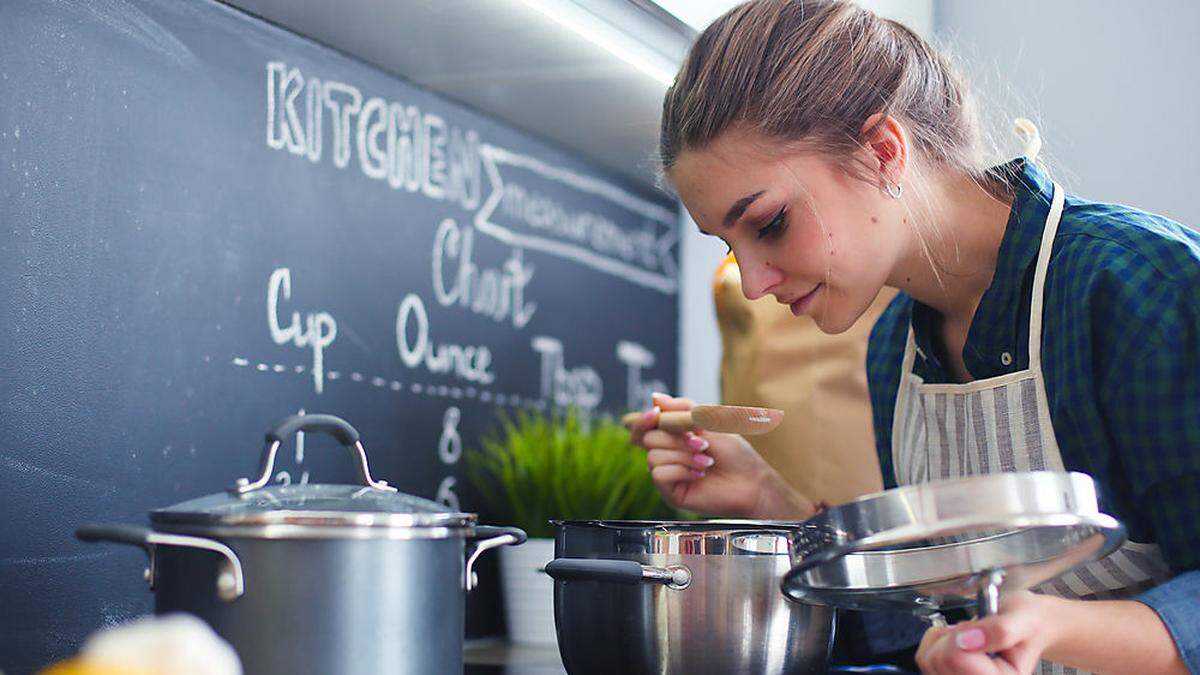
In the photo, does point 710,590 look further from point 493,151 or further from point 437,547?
point 493,151

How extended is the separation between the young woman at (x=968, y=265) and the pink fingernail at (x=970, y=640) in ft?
0.31

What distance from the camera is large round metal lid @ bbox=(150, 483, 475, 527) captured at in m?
0.76

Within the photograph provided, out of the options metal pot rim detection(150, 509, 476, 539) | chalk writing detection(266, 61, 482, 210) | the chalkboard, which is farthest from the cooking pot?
chalk writing detection(266, 61, 482, 210)

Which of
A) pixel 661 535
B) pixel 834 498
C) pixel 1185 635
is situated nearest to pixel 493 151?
pixel 834 498

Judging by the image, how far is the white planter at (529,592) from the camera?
1.47m

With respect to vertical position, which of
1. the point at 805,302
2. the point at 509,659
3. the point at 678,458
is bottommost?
the point at 509,659

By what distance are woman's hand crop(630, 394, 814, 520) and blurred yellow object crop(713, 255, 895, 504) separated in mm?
203

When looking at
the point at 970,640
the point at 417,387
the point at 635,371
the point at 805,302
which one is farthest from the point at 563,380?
the point at 970,640

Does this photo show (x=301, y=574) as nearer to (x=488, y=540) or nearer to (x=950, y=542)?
(x=488, y=540)

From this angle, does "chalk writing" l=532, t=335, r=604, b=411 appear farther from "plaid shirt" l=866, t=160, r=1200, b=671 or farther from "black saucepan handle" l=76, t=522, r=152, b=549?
"black saucepan handle" l=76, t=522, r=152, b=549

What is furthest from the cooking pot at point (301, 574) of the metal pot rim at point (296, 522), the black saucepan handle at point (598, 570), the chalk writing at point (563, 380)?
the chalk writing at point (563, 380)

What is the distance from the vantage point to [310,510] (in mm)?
771

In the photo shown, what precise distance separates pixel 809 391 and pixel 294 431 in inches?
32.1

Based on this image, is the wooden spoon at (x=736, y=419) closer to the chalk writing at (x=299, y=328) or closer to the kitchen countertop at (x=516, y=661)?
the kitchen countertop at (x=516, y=661)
